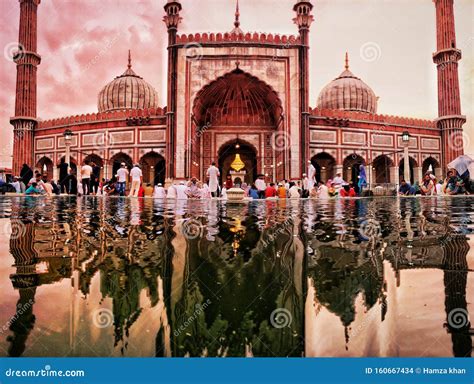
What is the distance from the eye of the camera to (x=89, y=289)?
0.94m

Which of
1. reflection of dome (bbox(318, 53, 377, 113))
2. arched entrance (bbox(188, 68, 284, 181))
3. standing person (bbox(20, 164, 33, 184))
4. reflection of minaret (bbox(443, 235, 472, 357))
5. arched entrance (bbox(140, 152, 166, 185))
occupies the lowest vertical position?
reflection of minaret (bbox(443, 235, 472, 357))

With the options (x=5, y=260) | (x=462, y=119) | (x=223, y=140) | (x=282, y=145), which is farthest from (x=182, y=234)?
(x=462, y=119)

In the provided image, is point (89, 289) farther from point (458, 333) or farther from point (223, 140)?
point (223, 140)

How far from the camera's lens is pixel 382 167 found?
1823 centimetres

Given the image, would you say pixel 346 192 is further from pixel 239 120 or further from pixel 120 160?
pixel 120 160

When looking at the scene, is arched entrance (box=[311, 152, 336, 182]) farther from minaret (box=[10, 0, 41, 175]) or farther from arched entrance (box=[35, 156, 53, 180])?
minaret (box=[10, 0, 41, 175])

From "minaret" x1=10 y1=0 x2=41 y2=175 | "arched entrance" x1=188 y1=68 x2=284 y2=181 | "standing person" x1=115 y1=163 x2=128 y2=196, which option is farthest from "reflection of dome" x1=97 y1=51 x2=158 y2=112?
"standing person" x1=115 y1=163 x2=128 y2=196

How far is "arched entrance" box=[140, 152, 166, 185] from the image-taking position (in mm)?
16500

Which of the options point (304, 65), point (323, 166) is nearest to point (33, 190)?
point (304, 65)

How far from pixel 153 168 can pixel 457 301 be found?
54.3ft

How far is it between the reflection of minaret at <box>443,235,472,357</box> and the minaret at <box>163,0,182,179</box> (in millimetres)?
12911

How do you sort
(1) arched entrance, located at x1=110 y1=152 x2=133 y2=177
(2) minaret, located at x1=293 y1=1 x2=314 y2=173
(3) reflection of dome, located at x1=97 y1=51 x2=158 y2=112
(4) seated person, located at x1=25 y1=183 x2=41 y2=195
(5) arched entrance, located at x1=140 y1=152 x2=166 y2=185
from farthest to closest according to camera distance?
(3) reflection of dome, located at x1=97 y1=51 x2=158 y2=112, (5) arched entrance, located at x1=140 y1=152 x2=166 y2=185, (1) arched entrance, located at x1=110 y1=152 x2=133 y2=177, (2) minaret, located at x1=293 y1=1 x2=314 y2=173, (4) seated person, located at x1=25 y1=183 x2=41 y2=195

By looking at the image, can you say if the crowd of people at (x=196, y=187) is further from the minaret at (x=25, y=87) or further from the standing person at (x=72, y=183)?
the minaret at (x=25, y=87)

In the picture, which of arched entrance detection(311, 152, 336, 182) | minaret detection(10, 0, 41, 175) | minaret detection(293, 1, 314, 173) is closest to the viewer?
minaret detection(293, 1, 314, 173)
